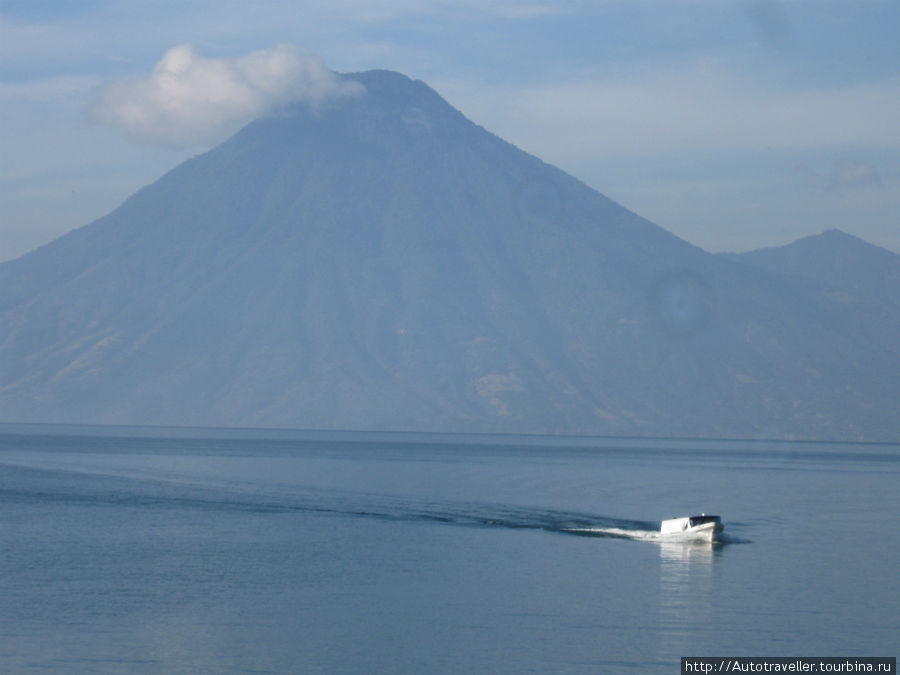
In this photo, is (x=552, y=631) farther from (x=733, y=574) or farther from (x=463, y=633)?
(x=733, y=574)

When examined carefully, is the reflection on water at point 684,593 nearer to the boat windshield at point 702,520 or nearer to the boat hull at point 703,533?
the boat hull at point 703,533

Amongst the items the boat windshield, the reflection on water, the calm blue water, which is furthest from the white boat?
the calm blue water

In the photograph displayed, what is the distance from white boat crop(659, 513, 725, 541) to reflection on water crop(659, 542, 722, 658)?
1.84ft

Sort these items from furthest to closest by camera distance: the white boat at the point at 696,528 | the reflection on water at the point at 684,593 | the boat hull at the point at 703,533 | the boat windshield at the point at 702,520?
1. the boat windshield at the point at 702,520
2. the white boat at the point at 696,528
3. the boat hull at the point at 703,533
4. the reflection on water at the point at 684,593

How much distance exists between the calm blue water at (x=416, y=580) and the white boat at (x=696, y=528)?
1.38 m

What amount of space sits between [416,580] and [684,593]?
10.7m

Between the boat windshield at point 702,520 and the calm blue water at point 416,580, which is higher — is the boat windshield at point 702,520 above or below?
above

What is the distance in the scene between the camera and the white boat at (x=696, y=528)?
67.8 m

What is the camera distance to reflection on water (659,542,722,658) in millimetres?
40219

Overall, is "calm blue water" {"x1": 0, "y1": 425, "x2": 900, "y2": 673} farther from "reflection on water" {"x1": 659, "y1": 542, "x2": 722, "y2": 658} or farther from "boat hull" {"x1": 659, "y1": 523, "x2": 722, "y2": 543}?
"boat hull" {"x1": 659, "y1": 523, "x2": 722, "y2": 543}

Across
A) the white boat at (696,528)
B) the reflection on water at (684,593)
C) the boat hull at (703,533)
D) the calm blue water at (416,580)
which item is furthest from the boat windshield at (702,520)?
the calm blue water at (416,580)

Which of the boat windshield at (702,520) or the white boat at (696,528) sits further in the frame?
the boat windshield at (702,520)

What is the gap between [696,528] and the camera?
6806 cm

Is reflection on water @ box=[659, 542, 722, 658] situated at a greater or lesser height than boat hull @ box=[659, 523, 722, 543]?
lesser
